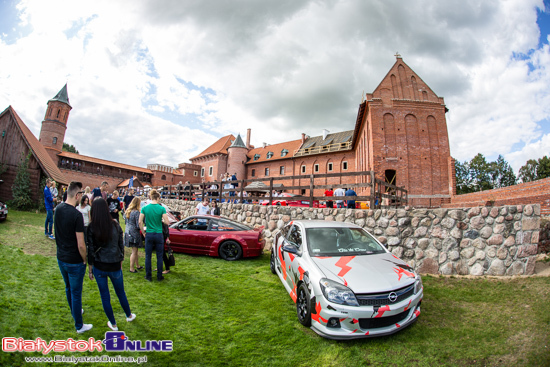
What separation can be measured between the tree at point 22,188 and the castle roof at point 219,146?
35.6m

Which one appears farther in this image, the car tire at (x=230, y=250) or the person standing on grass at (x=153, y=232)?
the car tire at (x=230, y=250)

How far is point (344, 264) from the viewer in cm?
395

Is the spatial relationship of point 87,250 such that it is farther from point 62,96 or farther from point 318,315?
point 62,96

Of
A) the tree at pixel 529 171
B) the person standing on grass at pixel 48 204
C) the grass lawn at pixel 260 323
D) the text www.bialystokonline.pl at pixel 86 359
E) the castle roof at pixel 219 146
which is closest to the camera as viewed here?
the text www.bialystokonline.pl at pixel 86 359

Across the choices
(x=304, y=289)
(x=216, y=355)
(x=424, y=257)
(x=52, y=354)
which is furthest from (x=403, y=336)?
(x=52, y=354)

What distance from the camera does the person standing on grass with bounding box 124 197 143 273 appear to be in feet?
19.6

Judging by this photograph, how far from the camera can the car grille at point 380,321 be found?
130 inches

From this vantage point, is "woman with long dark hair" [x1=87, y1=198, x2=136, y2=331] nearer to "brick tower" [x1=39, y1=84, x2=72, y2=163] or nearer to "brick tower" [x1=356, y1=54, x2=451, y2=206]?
"brick tower" [x1=356, y1=54, x2=451, y2=206]

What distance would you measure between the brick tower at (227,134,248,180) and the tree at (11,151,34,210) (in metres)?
33.3

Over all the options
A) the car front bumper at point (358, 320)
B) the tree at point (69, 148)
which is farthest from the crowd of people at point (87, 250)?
the tree at point (69, 148)

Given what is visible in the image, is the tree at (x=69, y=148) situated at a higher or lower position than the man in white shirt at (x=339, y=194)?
higher

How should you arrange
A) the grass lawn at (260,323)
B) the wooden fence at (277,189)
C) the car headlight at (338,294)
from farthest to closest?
the wooden fence at (277,189), the car headlight at (338,294), the grass lawn at (260,323)

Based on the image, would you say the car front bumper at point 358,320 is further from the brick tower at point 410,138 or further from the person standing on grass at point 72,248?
the brick tower at point 410,138

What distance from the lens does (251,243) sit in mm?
7633
